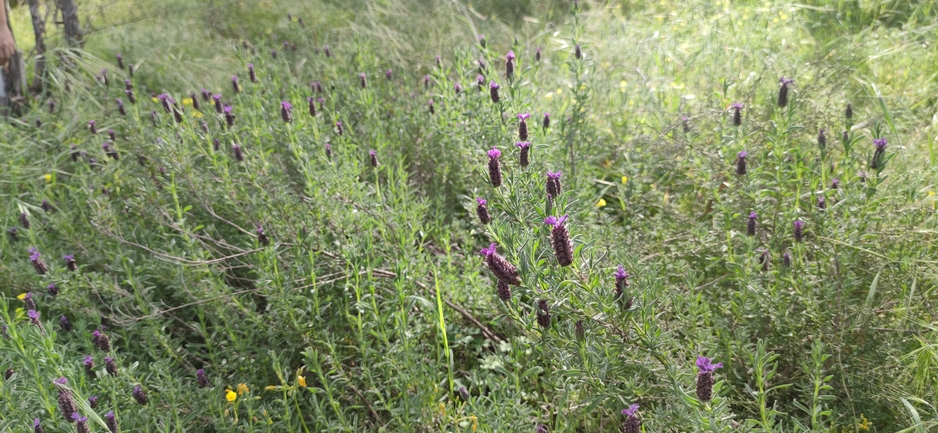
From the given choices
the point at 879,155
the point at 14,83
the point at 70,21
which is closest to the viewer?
the point at 879,155

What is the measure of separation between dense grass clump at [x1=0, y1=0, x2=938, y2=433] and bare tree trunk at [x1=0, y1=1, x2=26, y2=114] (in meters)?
0.83

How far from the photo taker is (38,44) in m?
4.46

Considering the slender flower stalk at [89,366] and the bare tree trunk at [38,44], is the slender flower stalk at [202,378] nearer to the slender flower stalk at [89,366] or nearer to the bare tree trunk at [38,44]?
the slender flower stalk at [89,366]

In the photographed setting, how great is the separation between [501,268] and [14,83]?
14.7 ft

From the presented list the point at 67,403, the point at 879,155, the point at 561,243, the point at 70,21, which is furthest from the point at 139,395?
the point at 70,21

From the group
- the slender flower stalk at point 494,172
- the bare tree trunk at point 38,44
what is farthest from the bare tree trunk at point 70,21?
the slender flower stalk at point 494,172

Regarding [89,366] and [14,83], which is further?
[14,83]

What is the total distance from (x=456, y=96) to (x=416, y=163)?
0.48 meters

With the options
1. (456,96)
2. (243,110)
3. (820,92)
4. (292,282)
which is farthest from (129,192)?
(820,92)

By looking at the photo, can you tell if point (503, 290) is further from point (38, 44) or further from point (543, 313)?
point (38, 44)

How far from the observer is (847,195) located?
193cm

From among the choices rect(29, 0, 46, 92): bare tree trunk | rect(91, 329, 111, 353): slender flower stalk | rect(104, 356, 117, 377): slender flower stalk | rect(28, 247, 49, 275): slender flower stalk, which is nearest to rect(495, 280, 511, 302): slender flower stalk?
rect(104, 356, 117, 377): slender flower stalk

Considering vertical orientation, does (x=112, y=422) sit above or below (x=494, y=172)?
below

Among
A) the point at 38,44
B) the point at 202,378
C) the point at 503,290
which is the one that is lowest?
the point at 202,378
